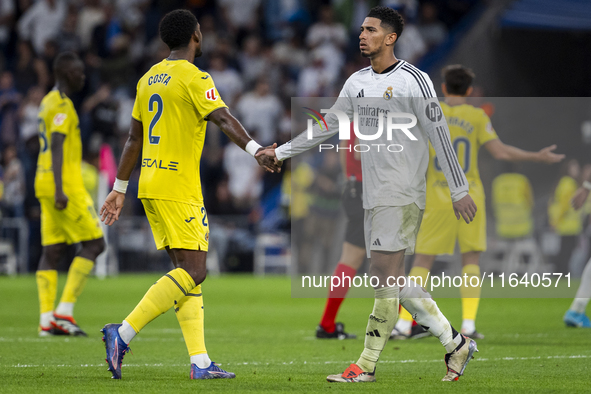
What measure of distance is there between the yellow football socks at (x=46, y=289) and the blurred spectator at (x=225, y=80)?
11556 mm

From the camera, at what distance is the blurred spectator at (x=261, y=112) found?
19953 mm

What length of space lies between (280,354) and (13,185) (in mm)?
13337

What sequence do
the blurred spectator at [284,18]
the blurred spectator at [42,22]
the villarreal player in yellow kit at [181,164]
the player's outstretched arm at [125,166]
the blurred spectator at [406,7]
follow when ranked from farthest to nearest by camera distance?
the blurred spectator at [284,18] < the blurred spectator at [42,22] < the blurred spectator at [406,7] < the player's outstretched arm at [125,166] < the villarreal player in yellow kit at [181,164]

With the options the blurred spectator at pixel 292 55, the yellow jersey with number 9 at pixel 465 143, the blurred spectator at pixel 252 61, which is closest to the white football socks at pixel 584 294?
the yellow jersey with number 9 at pixel 465 143

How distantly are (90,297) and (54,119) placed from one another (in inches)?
230

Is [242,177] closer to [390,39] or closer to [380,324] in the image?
[390,39]

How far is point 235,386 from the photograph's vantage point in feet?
18.1

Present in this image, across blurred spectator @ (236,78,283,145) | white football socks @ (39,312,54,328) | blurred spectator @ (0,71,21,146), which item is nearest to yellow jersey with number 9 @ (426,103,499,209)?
white football socks @ (39,312,54,328)

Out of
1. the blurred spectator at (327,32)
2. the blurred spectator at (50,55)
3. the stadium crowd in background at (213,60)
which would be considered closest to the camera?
the stadium crowd in background at (213,60)

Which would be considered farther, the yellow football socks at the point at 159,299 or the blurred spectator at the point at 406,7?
the blurred spectator at the point at 406,7

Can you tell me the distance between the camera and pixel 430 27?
20.9 meters

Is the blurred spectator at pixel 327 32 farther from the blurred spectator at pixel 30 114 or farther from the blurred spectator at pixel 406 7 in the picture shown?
the blurred spectator at pixel 30 114

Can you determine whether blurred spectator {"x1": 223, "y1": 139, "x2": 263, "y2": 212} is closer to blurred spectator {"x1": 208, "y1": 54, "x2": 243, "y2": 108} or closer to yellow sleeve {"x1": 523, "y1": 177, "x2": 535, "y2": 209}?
blurred spectator {"x1": 208, "y1": 54, "x2": 243, "y2": 108}

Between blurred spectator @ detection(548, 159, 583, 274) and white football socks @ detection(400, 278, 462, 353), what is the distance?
510 inches
